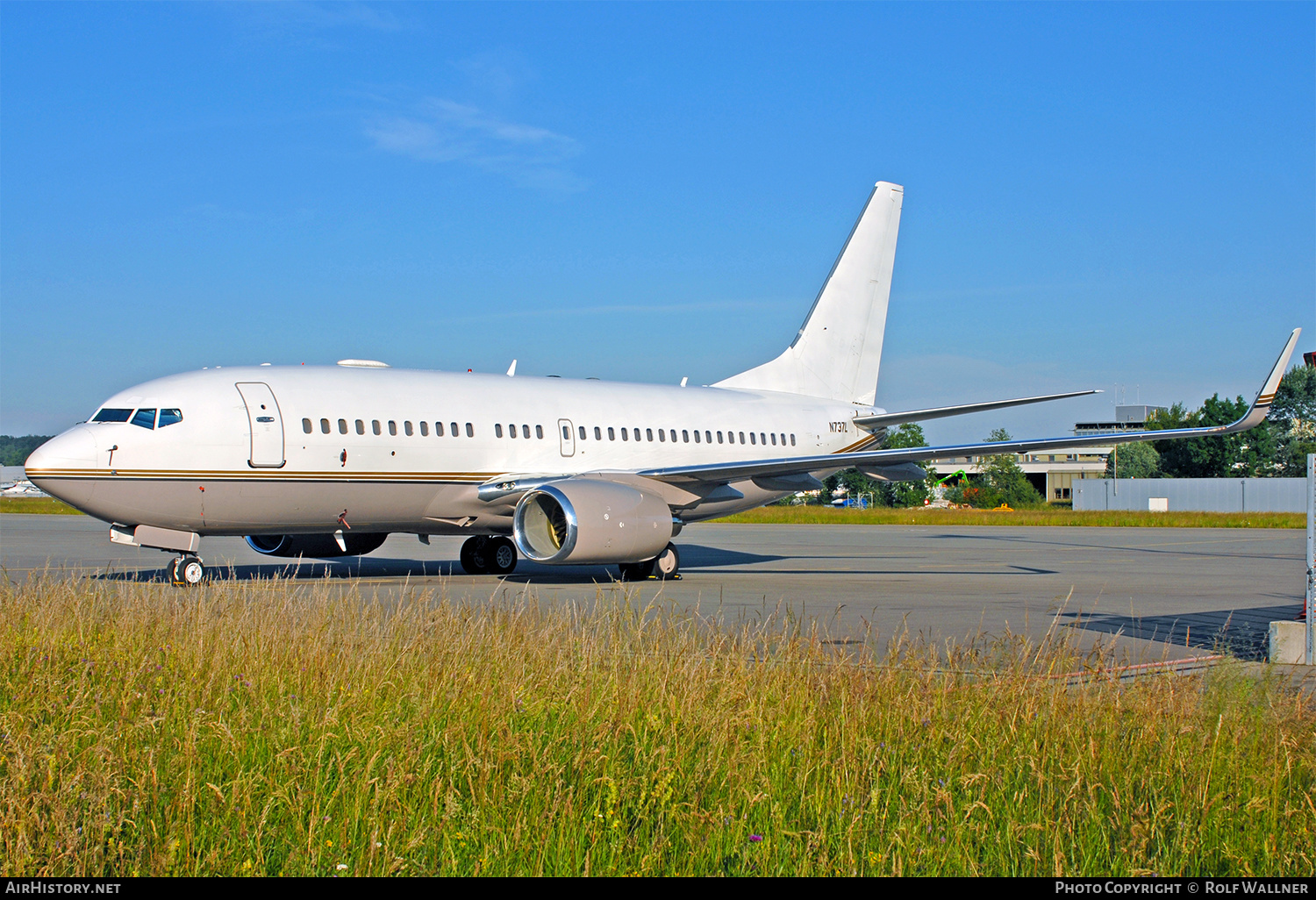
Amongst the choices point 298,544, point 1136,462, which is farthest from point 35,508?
point 1136,462

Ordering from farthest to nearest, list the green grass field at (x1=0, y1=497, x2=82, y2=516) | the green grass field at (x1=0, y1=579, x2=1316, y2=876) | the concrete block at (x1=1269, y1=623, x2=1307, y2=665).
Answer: the green grass field at (x1=0, y1=497, x2=82, y2=516) → the concrete block at (x1=1269, y1=623, x2=1307, y2=665) → the green grass field at (x1=0, y1=579, x2=1316, y2=876)

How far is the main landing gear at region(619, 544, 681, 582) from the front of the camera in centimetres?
1839

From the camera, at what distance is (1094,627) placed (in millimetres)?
11039

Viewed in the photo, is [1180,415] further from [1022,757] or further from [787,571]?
[1022,757]

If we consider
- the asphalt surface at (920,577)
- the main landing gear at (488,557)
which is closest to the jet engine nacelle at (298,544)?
the asphalt surface at (920,577)

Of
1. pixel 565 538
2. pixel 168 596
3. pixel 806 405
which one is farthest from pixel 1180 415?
pixel 168 596

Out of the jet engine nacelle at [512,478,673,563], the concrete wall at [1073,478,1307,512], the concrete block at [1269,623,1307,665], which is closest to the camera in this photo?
the concrete block at [1269,623,1307,665]

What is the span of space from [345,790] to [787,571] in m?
15.7

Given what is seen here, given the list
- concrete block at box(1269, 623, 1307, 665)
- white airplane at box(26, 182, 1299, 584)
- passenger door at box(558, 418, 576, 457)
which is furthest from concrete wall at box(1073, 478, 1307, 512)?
concrete block at box(1269, 623, 1307, 665)

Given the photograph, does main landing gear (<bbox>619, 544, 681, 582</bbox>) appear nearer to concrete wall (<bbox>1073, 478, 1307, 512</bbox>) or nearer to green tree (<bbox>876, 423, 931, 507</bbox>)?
concrete wall (<bbox>1073, 478, 1307, 512</bbox>)

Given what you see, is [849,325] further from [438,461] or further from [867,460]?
[438,461]

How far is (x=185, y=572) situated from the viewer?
15594 mm

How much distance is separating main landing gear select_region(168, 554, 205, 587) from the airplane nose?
1465 millimetres
